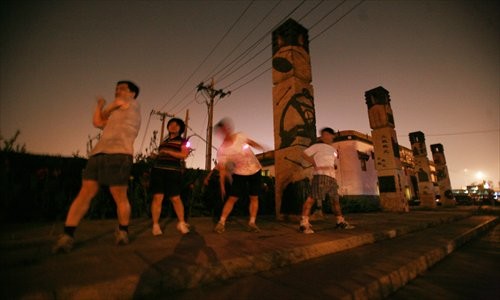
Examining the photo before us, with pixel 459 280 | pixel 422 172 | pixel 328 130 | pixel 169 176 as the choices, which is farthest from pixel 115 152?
pixel 422 172

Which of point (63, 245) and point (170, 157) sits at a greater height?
point (170, 157)

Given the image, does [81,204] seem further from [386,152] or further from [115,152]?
[386,152]

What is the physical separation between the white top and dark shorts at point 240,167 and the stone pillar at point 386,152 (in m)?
7.93

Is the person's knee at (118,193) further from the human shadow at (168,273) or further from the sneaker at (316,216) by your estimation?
the sneaker at (316,216)

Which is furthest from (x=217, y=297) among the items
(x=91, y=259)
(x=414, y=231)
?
(x=414, y=231)

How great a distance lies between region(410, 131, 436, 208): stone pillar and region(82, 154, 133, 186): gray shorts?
16.2 meters

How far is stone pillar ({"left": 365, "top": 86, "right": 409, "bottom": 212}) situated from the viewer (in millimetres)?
9414

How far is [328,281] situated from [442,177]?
2136 centimetres

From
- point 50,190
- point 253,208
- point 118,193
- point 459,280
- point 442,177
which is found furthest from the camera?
point 442,177

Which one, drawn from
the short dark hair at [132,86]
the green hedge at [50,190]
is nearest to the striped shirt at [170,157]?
the short dark hair at [132,86]

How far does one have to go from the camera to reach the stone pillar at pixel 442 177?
17.5 m

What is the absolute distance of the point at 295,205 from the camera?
4887 millimetres

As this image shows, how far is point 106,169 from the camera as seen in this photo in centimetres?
240

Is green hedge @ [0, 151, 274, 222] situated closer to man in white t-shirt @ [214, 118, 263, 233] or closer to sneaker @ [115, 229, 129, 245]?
man in white t-shirt @ [214, 118, 263, 233]
